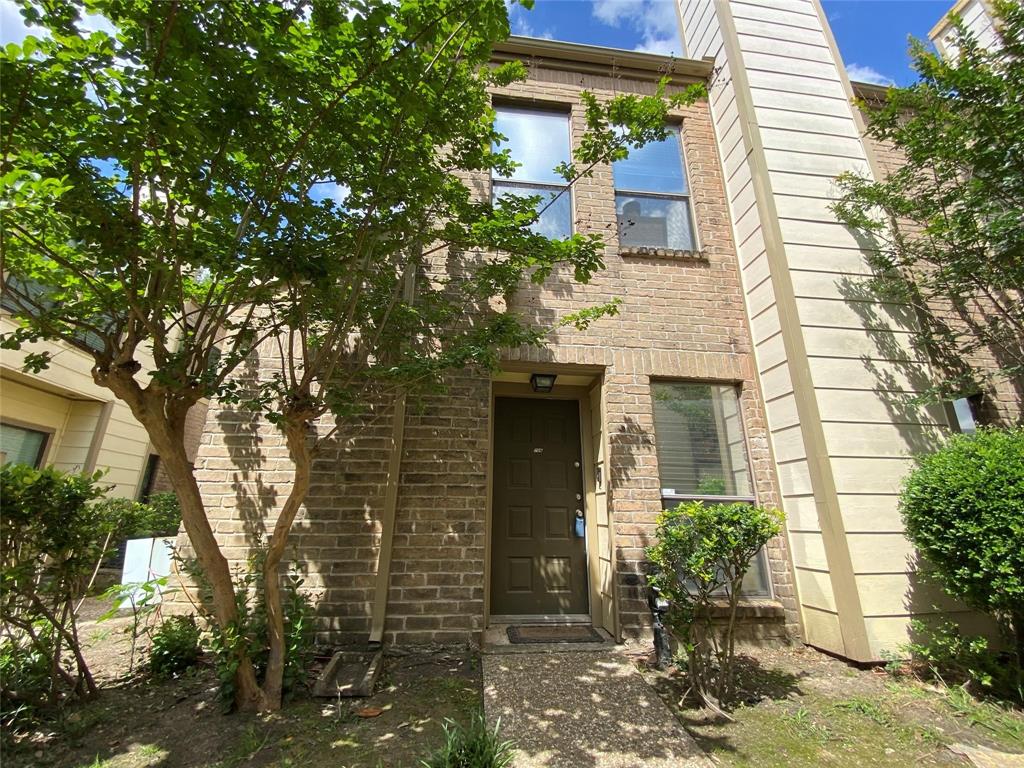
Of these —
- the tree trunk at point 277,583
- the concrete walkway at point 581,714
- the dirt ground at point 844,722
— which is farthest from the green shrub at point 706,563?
the tree trunk at point 277,583

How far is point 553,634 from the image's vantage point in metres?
3.87

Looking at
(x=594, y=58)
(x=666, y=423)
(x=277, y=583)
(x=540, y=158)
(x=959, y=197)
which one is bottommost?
(x=277, y=583)

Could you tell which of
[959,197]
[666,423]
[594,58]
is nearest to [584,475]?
[666,423]

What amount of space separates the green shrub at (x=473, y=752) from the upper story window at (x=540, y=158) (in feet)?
14.8

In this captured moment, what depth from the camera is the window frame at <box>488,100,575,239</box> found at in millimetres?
5070

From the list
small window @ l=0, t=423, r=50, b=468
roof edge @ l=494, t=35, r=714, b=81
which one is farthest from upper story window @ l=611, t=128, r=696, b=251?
small window @ l=0, t=423, r=50, b=468

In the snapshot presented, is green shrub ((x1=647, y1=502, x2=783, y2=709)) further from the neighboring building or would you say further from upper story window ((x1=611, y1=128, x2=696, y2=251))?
upper story window ((x1=611, y1=128, x2=696, y2=251))

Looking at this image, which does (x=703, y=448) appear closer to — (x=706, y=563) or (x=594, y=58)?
(x=706, y=563)

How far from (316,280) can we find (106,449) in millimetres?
7442

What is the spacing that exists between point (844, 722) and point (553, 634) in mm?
2084

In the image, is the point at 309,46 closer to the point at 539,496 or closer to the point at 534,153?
the point at 534,153

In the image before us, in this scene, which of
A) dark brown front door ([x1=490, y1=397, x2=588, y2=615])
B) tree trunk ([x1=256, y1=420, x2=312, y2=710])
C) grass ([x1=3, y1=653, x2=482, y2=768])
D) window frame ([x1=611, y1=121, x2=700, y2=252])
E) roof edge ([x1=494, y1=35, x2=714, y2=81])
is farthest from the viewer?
roof edge ([x1=494, y1=35, x2=714, y2=81])

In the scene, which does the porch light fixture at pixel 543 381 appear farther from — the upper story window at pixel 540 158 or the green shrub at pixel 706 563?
the green shrub at pixel 706 563

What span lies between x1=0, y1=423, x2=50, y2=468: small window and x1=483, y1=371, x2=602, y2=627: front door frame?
670 cm
